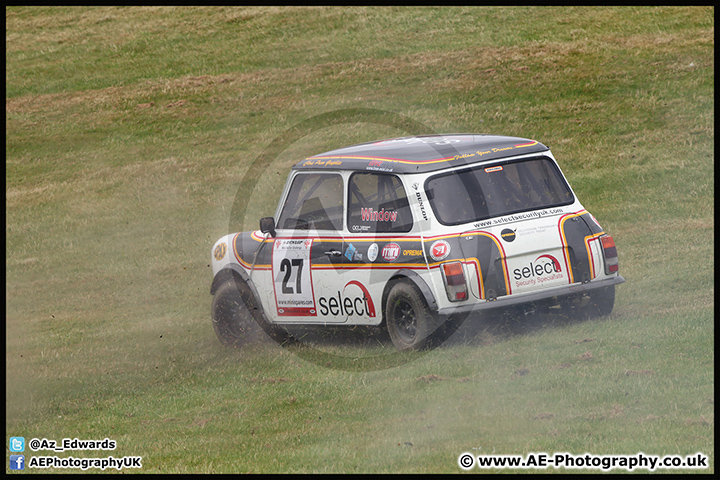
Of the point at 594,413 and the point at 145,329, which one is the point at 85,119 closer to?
the point at 145,329

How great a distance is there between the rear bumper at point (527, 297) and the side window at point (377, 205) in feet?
3.36

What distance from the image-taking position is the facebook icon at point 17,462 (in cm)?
757

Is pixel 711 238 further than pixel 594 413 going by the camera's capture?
Yes

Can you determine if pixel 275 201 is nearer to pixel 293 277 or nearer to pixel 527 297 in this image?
pixel 293 277

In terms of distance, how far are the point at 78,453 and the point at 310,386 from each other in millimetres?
2288

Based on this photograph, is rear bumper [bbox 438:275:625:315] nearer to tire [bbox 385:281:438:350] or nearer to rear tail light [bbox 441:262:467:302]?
rear tail light [bbox 441:262:467:302]

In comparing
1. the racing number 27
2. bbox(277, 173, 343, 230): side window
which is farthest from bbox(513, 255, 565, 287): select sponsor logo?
the racing number 27

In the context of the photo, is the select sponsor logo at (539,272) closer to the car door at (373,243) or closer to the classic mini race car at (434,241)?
the classic mini race car at (434,241)

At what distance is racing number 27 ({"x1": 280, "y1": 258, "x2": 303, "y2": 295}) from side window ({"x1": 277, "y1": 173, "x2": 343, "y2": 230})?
0.41 m

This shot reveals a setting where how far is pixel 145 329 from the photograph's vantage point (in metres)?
13.3

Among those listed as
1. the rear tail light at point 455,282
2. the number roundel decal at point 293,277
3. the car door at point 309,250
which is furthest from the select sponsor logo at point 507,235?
the number roundel decal at point 293,277

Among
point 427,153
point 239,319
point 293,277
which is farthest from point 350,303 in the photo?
point 239,319

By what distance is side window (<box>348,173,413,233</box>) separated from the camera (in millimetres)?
9320
